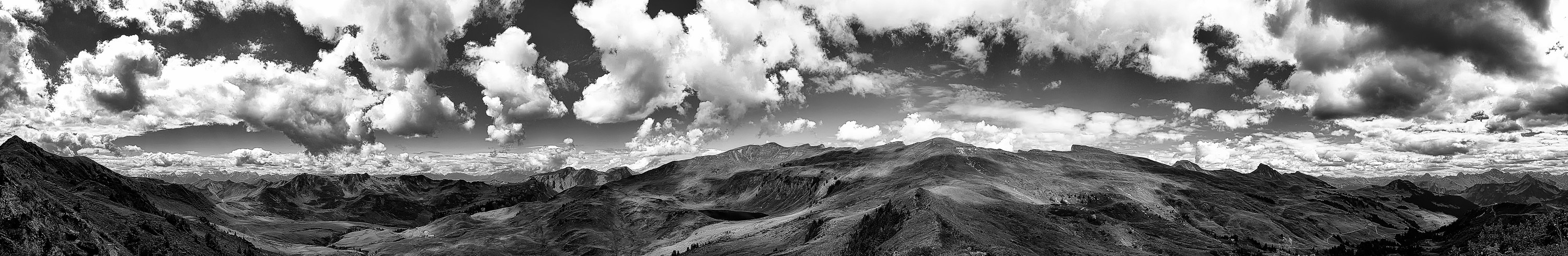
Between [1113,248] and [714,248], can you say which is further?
[714,248]

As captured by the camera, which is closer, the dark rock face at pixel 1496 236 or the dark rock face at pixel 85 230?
the dark rock face at pixel 85 230

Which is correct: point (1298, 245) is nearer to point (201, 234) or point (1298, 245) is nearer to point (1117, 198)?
point (1117, 198)

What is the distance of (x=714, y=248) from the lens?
154375 mm

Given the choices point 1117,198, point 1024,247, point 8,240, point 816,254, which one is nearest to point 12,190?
point 8,240

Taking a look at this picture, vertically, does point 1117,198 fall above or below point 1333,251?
above

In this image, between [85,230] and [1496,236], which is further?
[1496,236]

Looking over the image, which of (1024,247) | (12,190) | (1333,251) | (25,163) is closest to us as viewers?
(12,190)

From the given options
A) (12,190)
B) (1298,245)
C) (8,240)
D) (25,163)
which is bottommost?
(1298,245)

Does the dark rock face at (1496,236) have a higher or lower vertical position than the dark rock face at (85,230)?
lower

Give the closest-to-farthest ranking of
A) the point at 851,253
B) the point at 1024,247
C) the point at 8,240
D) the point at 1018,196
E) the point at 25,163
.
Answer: the point at 8,240 < the point at 1024,247 < the point at 851,253 < the point at 25,163 < the point at 1018,196

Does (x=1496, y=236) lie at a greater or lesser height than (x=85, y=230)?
lesser

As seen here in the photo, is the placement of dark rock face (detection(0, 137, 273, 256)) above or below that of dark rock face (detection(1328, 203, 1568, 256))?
above

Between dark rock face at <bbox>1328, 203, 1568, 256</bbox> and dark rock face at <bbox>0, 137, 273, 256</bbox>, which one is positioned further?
dark rock face at <bbox>1328, 203, 1568, 256</bbox>

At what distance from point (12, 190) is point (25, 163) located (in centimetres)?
16855
